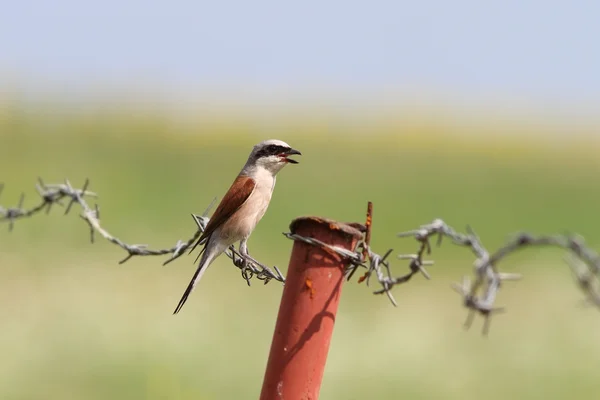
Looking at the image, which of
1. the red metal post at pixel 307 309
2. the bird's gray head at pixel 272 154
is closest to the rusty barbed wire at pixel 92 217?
the bird's gray head at pixel 272 154

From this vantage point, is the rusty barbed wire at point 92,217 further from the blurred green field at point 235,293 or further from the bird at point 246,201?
the blurred green field at point 235,293

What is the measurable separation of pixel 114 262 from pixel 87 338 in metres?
2.80

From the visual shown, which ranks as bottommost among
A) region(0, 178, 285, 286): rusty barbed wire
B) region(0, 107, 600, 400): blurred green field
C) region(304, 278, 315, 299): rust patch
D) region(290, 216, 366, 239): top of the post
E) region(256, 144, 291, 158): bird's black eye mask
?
region(0, 107, 600, 400): blurred green field

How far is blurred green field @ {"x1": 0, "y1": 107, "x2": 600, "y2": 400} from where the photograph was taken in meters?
7.86

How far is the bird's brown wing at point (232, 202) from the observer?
4586 mm

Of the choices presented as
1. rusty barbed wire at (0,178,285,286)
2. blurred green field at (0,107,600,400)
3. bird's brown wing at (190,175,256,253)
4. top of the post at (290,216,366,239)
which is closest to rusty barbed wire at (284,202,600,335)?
top of the post at (290,216,366,239)

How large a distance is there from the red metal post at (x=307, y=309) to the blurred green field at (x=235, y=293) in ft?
15.3

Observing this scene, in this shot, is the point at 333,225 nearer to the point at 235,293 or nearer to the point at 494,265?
the point at 494,265

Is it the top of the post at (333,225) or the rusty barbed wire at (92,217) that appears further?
the rusty barbed wire at (92,217)

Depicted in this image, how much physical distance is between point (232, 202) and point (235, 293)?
18.8 feet

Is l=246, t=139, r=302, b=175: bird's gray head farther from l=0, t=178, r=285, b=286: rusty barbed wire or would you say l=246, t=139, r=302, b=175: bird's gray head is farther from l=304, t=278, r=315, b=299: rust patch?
l=304, t=278, r=315, b=299: rust patch

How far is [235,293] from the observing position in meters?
10.3

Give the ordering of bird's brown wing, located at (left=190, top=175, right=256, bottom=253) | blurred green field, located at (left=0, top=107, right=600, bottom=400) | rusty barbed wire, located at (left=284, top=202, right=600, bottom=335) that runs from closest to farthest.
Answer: rusty barbed wire, located at (left=284, top=202, right=600, bottom=335) < bird's brown wing, located at (left=190, top=175, right=256, bottom=253) < blurred green field, located at (left=0, top=107, right=600, bottom=400)

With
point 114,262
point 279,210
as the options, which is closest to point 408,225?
point 279,210
